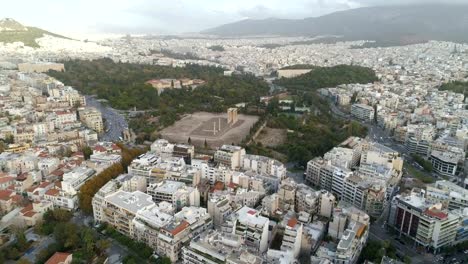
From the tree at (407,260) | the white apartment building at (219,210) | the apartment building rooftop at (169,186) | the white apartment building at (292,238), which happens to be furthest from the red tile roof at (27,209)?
the tree at (407,260)

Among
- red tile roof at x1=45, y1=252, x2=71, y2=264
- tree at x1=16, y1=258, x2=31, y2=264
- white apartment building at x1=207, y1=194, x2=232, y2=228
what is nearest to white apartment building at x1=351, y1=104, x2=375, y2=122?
white apartment building at x1=207, y1=194, x2=232, y2=228

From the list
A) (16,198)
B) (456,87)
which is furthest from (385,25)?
(16,198)

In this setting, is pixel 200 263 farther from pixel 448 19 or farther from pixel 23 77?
pixel 448 19

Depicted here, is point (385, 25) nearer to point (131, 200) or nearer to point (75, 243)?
point (131, 200)

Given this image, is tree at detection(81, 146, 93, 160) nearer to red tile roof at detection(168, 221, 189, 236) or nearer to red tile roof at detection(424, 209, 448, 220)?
red tile roof at detection(168, 221, 189, 236)

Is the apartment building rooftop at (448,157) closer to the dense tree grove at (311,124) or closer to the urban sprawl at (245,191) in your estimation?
the urban sprawl at (245,191)

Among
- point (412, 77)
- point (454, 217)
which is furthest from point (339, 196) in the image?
point (412, 77)
